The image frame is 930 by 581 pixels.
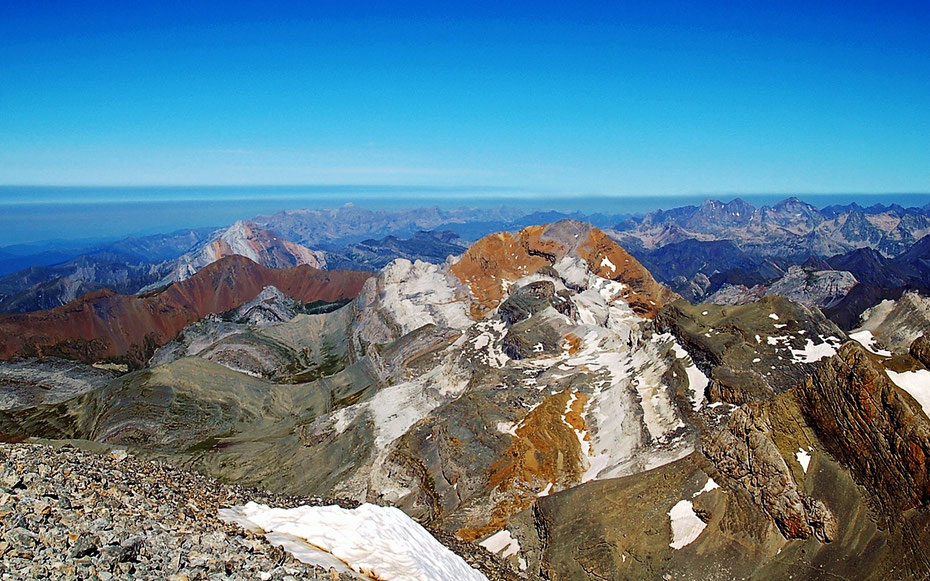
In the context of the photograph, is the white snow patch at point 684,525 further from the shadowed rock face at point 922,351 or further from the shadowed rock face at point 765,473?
the shadowed rock face at point 922,351

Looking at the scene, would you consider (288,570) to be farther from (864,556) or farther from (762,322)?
(762,322)

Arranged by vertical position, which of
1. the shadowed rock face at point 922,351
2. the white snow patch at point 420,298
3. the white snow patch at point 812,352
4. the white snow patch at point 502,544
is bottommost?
the white snow patch at point 502,544

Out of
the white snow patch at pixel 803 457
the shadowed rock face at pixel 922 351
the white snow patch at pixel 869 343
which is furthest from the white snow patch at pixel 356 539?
the white snow patch at pixel 869 343

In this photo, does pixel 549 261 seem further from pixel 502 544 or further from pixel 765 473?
pixel 765 473

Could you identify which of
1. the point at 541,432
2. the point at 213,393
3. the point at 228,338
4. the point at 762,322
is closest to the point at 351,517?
the point at 541,432

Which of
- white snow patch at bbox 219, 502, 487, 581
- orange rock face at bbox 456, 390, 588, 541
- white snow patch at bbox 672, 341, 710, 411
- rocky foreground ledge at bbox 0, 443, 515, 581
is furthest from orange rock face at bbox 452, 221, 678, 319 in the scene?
rocky foreground ledge at bbox 0, 443, 515, 581
